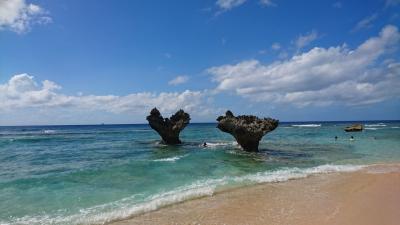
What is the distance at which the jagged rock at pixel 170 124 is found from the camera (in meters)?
42.3

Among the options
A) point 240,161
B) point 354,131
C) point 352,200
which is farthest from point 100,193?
point 354,131

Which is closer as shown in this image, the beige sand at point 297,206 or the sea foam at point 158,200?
the beige sand at point 297,206

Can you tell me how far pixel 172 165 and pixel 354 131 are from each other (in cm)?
6172

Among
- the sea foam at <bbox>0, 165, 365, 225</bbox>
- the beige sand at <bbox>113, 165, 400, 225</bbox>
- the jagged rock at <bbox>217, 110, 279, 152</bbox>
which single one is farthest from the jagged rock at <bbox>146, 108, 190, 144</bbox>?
the beige sand at <bbox>113, 165, 400, 225</bbox>

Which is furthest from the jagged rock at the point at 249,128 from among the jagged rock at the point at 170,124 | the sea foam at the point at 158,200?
the sea foam at the point at 158,200

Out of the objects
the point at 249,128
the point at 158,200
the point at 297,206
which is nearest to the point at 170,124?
the point at 249,128

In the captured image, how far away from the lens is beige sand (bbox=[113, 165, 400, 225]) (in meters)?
11.1

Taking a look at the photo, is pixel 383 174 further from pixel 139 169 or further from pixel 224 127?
pixel 224 127

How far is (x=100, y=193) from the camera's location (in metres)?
15.4

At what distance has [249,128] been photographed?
32.9m

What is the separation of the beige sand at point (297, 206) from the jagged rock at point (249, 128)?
1529 cm

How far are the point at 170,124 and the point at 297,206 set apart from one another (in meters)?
30.9

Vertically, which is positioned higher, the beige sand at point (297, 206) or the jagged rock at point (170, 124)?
the jagged rock at point (170, 124)

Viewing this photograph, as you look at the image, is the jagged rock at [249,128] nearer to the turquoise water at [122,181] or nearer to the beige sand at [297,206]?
the turquoise water at [122,181]
